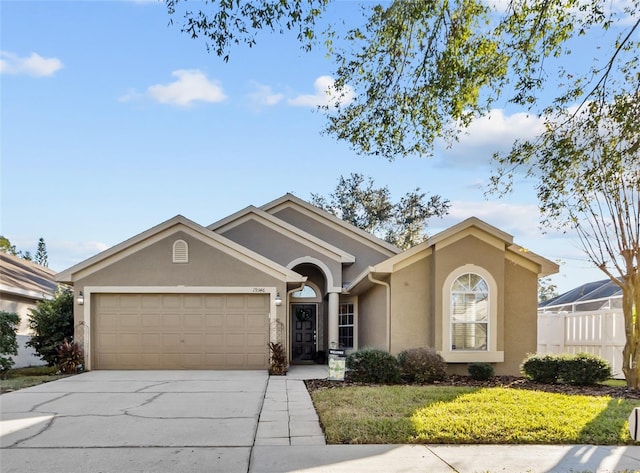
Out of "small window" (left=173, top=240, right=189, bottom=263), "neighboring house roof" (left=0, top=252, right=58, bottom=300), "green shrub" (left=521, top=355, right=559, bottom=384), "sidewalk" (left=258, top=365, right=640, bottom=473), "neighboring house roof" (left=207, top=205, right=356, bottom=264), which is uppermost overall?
"neighboring house roof" (left=207, top=205, right=356, bottom=264)

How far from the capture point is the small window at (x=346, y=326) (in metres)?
18.6

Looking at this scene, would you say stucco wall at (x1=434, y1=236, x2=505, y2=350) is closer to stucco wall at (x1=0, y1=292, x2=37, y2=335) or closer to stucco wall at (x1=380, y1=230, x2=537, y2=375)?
stucco wall at (x1=380, y1=230, x2=537, y2=375)

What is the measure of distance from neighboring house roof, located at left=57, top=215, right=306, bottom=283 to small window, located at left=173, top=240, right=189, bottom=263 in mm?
338

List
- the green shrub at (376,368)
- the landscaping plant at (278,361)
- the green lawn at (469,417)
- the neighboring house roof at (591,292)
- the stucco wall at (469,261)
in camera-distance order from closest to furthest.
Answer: the green lawn at (469,417)
the green shrub at (376,368)
the stucco wall at (469,261)
the landscaping plant at (278,361)
the neighboring house roof at (591,292)

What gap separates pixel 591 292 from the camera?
2142cm

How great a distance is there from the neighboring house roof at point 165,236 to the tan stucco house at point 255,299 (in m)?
0.03

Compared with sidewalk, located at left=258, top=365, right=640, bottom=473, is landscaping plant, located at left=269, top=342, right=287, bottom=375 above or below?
below

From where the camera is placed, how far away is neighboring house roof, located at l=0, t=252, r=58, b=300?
653 inches

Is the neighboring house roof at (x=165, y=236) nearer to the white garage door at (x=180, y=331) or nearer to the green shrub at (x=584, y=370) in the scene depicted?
the white garage door at (x=180, y=331)

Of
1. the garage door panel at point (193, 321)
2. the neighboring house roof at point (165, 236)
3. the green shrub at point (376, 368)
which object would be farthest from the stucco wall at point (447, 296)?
the garage door panel at point (193, 321)

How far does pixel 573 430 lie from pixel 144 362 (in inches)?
449

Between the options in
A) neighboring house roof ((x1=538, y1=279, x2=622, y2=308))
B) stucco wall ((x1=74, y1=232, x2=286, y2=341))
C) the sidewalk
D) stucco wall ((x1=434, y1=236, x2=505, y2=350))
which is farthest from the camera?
neighboring house roof ((x1=538, y1=279, x2=622, y2=308))

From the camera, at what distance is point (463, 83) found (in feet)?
24.2

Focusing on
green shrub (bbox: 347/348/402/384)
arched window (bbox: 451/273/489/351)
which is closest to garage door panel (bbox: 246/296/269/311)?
green shrub (bbox: 347/348/402/384)
